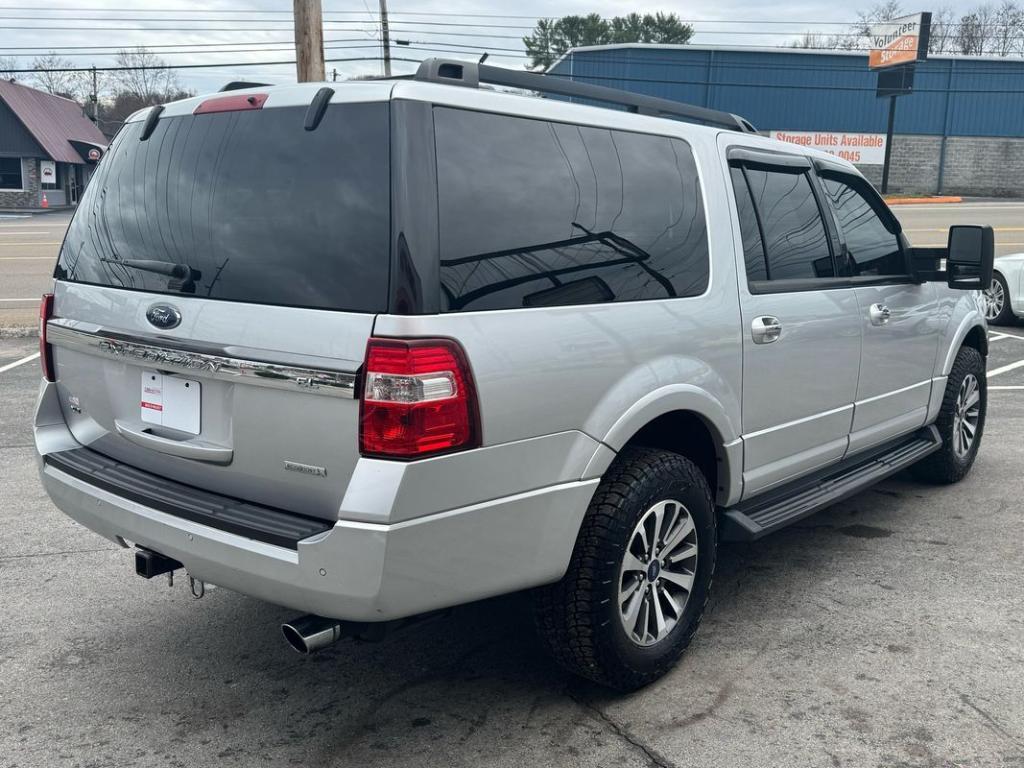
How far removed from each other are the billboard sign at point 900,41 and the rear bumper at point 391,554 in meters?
37.1

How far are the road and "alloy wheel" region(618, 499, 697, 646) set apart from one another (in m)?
10.2

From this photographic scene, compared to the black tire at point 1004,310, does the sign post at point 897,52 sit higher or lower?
higher

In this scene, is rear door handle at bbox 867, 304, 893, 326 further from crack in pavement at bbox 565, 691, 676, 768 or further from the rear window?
the rear window

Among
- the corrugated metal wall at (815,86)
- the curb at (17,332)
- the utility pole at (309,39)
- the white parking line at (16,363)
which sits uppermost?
the corrugated metal wall at (815,86)

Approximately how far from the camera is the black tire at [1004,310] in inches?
471

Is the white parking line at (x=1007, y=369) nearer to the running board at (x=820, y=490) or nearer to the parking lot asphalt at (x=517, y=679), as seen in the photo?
the running board at (x=820, y=490)

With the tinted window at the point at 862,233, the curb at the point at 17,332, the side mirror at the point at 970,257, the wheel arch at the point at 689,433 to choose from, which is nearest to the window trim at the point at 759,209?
the tinted window at the point at 862,233

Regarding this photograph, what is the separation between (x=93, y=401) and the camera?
331 centimetres

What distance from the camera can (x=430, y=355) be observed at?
2.55m

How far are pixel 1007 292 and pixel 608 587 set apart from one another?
10.7 meters

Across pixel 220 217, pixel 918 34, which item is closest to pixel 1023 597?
pixel 220 217

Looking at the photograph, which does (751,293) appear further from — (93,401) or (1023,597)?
(93,401)

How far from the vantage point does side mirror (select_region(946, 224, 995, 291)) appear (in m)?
4.72

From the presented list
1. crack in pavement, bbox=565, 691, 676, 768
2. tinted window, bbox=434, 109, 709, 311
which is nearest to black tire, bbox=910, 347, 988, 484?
tinted window, bbox=434, 109, 709, 311
